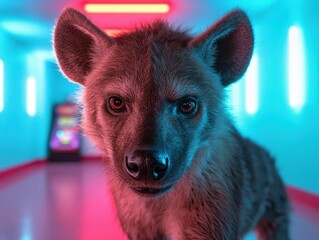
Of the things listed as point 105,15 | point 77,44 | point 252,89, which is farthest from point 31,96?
point 77,44

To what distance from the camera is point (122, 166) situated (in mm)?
1209

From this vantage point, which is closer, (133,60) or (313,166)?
(133,60)

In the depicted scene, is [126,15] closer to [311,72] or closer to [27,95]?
[311,72]

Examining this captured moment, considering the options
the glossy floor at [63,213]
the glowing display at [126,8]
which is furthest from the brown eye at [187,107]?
the glowing display at [126,8]

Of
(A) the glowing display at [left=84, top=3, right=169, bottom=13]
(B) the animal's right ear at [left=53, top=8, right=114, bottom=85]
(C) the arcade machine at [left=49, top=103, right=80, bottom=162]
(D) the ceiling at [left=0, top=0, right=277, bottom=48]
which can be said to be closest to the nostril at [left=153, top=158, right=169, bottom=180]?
(B) the animal's right ear at [left=53, top=8, right=114, bottom=85]

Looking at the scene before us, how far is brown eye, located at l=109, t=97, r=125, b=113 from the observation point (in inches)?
51.5

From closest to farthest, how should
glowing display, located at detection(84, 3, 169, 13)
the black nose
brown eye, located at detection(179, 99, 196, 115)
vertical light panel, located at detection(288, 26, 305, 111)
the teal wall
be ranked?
the black nose
brown eye, located at detection(179, 99, 196, 115)
vertical light panel, located at detection(288, 26, 305, 111)
glowing display, located at detection(84, 3, 169, 13)
the teal wall

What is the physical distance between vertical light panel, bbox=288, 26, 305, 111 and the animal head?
2995mm

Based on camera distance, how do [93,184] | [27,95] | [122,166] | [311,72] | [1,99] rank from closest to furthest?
[122,166] < [311,72] < [93,184] < [1,99] < [27,95]

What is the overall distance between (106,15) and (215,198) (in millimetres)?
4647

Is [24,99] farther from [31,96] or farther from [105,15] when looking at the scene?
[105,15]

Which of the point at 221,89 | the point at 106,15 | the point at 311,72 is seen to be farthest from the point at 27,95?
the point at 221,89

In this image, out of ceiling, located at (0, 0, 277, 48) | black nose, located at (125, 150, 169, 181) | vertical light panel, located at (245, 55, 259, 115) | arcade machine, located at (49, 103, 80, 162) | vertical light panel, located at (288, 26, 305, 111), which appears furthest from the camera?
arcade machine, located at (49, 103, 80, 162)

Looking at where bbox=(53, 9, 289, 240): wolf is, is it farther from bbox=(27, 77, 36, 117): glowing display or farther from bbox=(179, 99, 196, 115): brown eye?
bbox=(27, 77, 36, 117): glowing display
